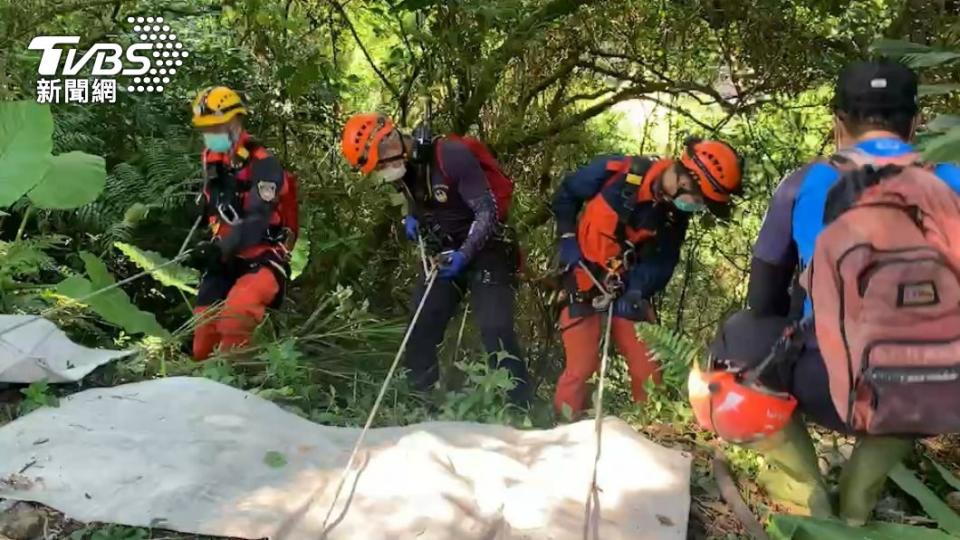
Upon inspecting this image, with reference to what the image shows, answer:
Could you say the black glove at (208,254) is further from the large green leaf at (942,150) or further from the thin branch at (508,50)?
the large green leaf at (942,150)

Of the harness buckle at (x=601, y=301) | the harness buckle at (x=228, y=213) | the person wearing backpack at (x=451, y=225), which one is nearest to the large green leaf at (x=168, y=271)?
the harness buckle at (x=228, y=213)

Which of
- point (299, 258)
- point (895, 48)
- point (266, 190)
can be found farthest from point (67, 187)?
point (895, 48)

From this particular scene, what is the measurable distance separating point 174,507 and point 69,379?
1.41 metres

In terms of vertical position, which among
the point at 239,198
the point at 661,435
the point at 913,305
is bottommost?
the point at 661,435

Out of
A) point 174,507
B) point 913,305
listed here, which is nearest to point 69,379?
point 174,507

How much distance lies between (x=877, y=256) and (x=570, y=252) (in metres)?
2.84

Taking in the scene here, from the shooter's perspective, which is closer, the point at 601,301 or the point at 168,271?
the point at 601,301

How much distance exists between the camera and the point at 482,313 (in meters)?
5.19

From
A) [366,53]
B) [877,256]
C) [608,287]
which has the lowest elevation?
[608,287]

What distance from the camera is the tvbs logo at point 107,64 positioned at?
25.5 ft

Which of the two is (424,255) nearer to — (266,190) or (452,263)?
(452,263)

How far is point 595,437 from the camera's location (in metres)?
3.28

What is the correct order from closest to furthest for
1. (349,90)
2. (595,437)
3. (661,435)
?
(595,437) < (661,435) < (349,90)

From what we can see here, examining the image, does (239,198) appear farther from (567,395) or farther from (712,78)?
(712,78)
